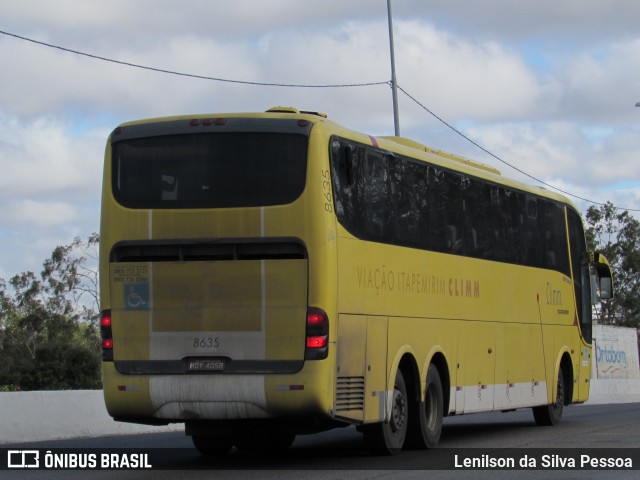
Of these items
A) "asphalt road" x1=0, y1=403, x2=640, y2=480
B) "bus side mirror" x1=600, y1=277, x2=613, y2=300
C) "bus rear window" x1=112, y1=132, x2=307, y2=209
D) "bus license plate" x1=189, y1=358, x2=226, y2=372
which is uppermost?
"bus rear window" x1=112, y1=132, x2=307, y2=209

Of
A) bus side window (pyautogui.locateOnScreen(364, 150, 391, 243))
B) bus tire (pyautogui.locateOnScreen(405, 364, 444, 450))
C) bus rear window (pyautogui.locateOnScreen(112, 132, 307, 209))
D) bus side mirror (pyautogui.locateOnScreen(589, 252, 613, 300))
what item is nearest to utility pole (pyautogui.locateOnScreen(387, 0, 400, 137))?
bus side mirror (pyautogui.locateOnScreen(589, 252, 613, 300))

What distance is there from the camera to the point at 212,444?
15.8 meters

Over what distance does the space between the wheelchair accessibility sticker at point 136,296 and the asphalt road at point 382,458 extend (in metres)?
1.82

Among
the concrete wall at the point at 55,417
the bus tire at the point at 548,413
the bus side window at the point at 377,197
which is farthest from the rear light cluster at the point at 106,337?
the bus tire at the point at 548,413

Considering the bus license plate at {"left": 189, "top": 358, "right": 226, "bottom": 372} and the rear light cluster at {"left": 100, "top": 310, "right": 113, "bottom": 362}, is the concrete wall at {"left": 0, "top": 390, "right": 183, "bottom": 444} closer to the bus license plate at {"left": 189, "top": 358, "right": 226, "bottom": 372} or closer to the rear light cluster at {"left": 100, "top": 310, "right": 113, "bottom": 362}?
the rear light cluster at {"left": 100, "top": 310, "right": 113, "bottom": 362}

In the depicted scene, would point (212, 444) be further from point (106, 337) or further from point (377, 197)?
point (377, 197)

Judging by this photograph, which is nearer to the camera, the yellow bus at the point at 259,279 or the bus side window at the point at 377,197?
the yellow bus at the point at 259,279

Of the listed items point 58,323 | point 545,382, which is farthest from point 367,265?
point 58,323

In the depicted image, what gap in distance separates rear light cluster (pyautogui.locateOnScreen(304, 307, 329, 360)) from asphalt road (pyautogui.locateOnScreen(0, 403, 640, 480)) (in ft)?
4.28

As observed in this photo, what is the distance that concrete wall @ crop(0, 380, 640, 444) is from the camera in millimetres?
19609

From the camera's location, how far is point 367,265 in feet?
47.5

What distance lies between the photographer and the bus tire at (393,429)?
588 inches

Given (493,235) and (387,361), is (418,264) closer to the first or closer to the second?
(387,361)

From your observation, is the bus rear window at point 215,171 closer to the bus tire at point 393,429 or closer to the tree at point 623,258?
the bus tire at point 393,429
